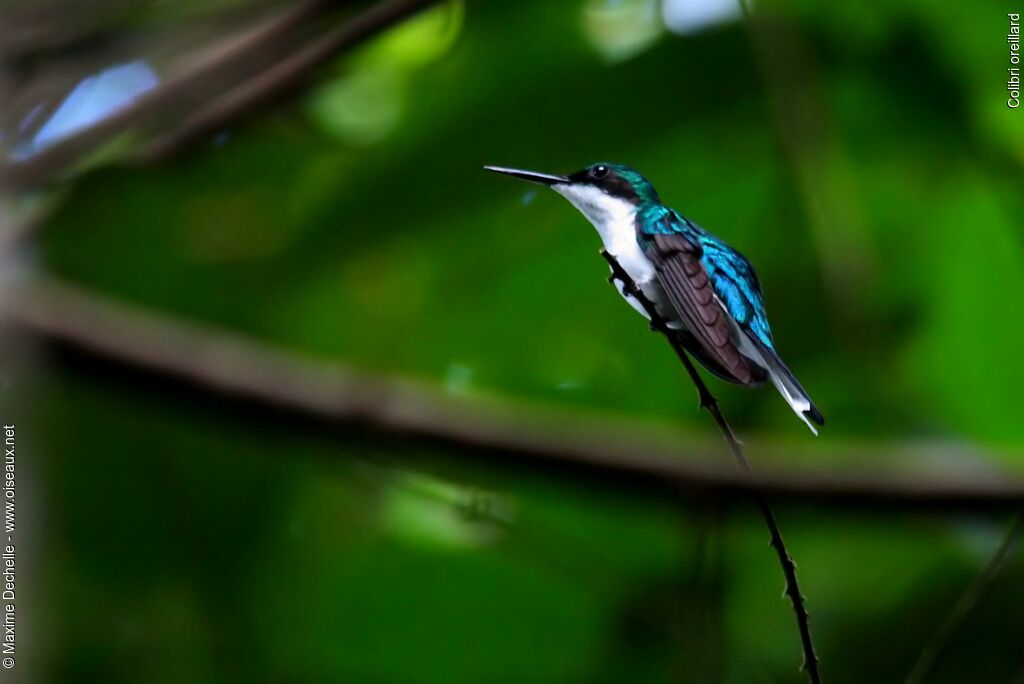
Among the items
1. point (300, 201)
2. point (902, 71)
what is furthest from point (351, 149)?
point (902, 71)

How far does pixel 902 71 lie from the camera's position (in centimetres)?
215

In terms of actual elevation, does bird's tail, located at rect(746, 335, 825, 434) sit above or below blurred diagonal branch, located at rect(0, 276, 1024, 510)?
below

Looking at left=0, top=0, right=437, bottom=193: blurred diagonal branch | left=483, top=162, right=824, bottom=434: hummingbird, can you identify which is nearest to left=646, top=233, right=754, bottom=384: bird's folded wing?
left=483, top=162, right=824, bottom=434: hummingbird

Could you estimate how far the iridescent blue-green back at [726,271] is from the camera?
3.37ft

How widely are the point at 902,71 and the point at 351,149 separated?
1.01 metres

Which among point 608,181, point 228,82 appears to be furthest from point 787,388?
point 228,82

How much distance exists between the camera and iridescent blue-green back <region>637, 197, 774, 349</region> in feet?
3.37

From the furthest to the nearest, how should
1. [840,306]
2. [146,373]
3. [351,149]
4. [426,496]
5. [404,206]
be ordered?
[351,149] < [404,206] < [840,306] < [426,496] < [146,373]

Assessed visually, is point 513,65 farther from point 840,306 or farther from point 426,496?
point 426,496

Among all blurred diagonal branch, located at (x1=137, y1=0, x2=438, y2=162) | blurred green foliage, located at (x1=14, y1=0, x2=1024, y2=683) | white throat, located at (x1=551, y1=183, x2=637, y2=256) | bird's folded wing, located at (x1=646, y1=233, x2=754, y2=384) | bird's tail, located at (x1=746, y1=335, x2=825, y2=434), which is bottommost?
blurred green foliage, located at (x1=14, y1=0, x2=1024, y2=683)

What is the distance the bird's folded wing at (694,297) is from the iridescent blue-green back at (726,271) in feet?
0.05

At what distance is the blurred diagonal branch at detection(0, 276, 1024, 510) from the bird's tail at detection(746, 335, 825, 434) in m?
0.05

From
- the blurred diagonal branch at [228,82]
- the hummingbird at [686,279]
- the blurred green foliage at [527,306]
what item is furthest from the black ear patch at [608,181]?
the blurred green foliage at [527,306]

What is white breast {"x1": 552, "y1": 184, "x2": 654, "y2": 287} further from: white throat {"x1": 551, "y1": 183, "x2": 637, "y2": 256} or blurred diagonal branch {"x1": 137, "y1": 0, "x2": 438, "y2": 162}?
blurred diagonal branch {"x1": 137, "y1": 0, "x2": 438, "y2": 162}
